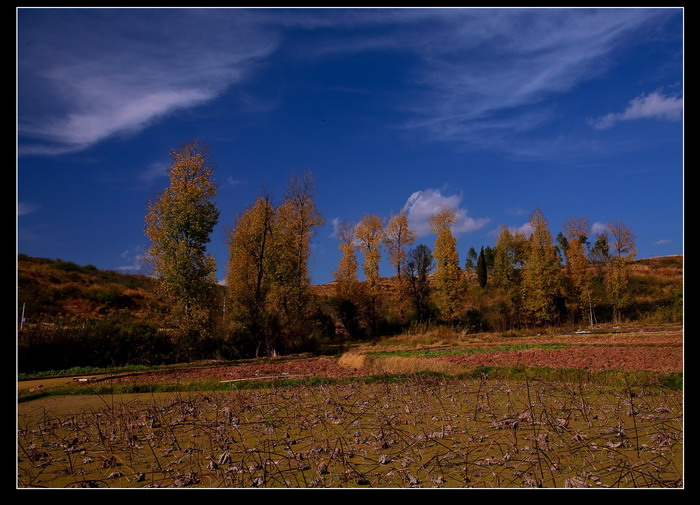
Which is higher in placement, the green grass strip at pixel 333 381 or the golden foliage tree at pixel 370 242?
the golden foliage tree at pixel 370 242

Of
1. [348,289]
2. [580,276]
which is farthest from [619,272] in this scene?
[348,289]

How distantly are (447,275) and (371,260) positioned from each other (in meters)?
6.88

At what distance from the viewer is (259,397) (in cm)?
1076

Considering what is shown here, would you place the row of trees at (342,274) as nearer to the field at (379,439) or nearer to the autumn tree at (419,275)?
the autumn tree at (419,275)

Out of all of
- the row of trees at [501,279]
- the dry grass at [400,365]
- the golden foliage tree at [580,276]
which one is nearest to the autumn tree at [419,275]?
the row of trees at [501,279]

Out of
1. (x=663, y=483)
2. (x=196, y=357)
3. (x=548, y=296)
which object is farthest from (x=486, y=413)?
(x=548, y=296)

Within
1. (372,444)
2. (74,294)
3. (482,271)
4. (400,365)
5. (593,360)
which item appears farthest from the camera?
(482,271)

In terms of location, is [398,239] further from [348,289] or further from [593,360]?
[593,360]

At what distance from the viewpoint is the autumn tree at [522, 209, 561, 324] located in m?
44.6

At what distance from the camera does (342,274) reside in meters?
45.0

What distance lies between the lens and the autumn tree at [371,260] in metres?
43.7

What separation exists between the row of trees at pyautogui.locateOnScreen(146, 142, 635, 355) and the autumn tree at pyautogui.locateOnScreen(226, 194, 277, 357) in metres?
0.07

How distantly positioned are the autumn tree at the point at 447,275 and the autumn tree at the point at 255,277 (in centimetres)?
1676

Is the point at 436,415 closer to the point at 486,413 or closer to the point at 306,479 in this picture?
the point at 486,413
